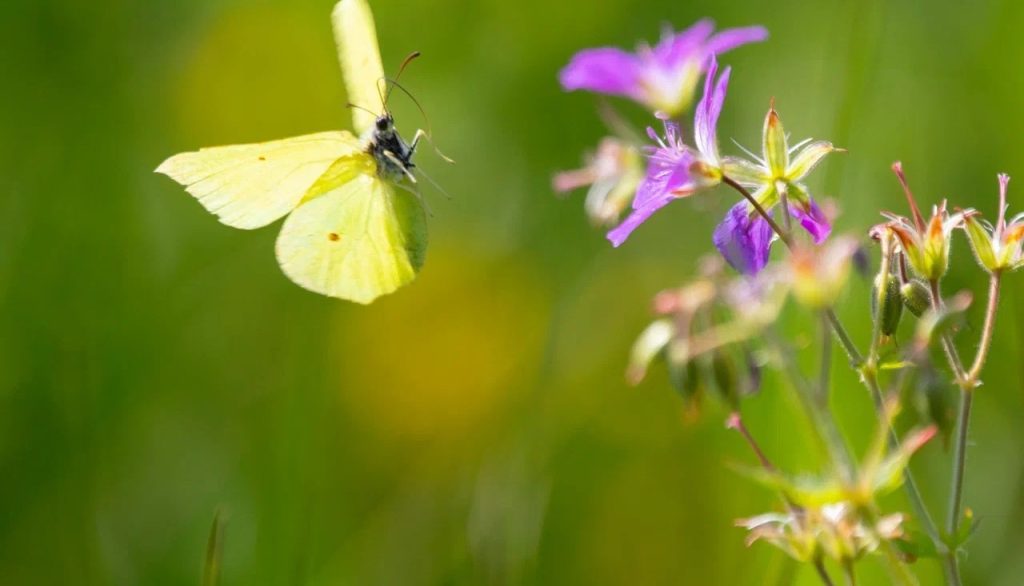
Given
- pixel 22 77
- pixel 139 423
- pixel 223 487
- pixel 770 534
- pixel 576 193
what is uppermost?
pixel 22 77

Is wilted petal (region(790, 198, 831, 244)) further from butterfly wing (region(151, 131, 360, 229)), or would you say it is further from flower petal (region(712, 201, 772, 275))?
butterfly wing (region(151, 131, 360, 229))

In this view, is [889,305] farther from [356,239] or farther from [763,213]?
[356,239]

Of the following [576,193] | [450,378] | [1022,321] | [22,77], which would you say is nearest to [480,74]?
[576,193]

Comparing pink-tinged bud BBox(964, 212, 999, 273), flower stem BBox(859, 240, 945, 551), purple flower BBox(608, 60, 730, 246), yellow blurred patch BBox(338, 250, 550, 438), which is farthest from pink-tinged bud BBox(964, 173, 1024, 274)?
yellow blurred patch BBox(338, 250, 550, 438)

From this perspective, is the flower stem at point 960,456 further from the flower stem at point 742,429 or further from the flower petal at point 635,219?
the flower petal at point 635,219

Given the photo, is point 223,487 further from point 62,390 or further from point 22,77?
point 22,77

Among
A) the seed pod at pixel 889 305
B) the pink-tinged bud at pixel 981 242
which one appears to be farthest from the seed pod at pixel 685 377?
the pink-tinged bud at pixel 981 242
